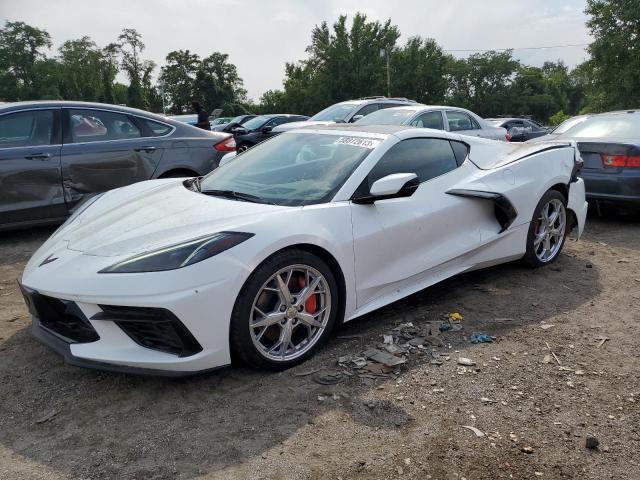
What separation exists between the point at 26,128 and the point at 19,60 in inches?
2901

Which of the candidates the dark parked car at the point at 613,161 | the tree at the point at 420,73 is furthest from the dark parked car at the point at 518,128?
the tree at the point at 420,73

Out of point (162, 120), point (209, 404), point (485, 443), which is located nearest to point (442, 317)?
point (485, 443)

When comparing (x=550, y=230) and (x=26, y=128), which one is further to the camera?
(x=26, y=128)

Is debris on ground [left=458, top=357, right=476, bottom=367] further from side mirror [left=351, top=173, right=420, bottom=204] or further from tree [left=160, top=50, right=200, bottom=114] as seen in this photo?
tree [left=160, top=50, right=200, bottom=114]

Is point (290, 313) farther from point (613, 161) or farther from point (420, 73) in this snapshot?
point (420, 73)

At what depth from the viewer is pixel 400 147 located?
3.81m

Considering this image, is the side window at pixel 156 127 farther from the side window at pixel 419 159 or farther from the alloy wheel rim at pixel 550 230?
the alloy wheel rim at pixel 550 230

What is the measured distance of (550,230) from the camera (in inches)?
191

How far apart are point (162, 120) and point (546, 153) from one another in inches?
171

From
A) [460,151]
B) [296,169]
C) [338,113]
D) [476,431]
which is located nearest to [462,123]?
[338,113]

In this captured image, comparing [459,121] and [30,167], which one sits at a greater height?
[459,121]

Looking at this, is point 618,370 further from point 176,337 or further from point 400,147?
point 176,337

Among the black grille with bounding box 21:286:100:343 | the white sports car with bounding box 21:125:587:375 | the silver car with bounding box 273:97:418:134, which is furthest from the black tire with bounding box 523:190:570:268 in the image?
the silver car with bounding box 273:97:418:134

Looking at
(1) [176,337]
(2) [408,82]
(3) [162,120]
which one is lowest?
(1) [176,337]
